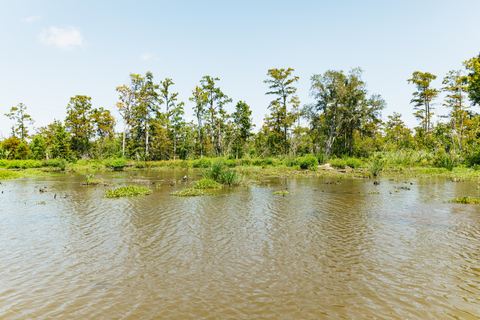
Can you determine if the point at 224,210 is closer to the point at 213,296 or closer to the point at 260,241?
the point at 260,241

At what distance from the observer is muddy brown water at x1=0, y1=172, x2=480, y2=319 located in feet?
14.7

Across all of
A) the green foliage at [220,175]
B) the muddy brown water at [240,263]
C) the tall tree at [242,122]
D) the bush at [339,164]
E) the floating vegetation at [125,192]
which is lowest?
the muddy brown water at [240,263]

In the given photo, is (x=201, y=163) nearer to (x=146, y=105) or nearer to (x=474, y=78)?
(x=146, y=105)

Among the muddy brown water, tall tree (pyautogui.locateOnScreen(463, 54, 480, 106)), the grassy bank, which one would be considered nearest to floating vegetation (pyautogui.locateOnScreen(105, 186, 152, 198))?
the muddy brown water

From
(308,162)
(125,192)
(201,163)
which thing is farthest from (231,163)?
(125,192)

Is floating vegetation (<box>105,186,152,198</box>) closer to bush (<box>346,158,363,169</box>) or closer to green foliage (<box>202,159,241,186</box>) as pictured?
green foliage (<box>202,159,241,186</box>)

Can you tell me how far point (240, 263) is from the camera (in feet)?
20.7

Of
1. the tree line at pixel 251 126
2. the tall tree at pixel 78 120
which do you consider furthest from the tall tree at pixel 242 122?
the tall tree at pixel 78 120

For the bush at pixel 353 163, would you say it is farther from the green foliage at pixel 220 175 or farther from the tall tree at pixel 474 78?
the green foliage at pixel 220 175

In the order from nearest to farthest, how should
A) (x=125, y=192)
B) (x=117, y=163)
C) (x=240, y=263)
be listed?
(x=240, y=263) < (x=125, y=192) < (x=117, y=163)

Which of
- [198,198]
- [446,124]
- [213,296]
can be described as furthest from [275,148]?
[213,296]

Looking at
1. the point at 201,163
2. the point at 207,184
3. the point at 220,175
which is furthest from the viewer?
the point at 201,163

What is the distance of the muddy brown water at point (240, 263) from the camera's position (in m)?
4.49

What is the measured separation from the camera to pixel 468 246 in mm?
7168
